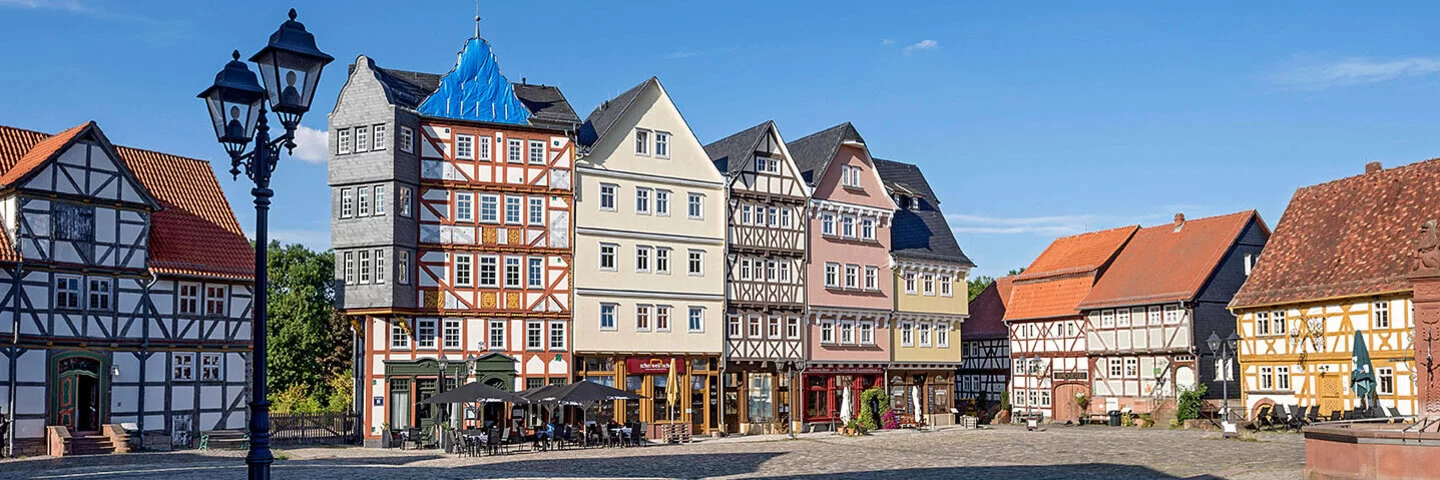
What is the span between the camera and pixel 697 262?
158ft

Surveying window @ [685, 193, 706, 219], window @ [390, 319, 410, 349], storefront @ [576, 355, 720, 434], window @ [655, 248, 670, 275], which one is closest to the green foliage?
storefront @ [576, 355, 720, 434]

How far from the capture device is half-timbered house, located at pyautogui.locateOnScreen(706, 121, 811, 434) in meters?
48.7

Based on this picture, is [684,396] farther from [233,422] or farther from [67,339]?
[67,339]

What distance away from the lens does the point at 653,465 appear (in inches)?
1219

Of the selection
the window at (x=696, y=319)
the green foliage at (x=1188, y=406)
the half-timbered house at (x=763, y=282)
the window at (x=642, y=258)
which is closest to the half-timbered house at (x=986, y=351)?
the green foliage at (x=1188, y=406)

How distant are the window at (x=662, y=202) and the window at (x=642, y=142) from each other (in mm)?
1531

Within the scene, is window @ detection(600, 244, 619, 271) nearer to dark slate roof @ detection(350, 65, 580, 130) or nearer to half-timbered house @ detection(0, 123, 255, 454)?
dark slate roof @ detection(350, 65, 580, 130)

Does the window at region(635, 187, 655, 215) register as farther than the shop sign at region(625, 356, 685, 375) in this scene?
Yes

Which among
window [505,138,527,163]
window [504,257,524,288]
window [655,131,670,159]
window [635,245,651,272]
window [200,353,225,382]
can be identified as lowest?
window [200,353,225,382]

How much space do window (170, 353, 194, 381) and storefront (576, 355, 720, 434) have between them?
12311mm

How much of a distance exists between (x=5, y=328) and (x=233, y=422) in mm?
7586

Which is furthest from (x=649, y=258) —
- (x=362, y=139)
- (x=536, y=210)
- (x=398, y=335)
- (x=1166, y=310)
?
(x=1166, y=310)

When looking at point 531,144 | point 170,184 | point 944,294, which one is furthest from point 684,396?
point 170,184

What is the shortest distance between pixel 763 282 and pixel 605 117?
8.65 metres
